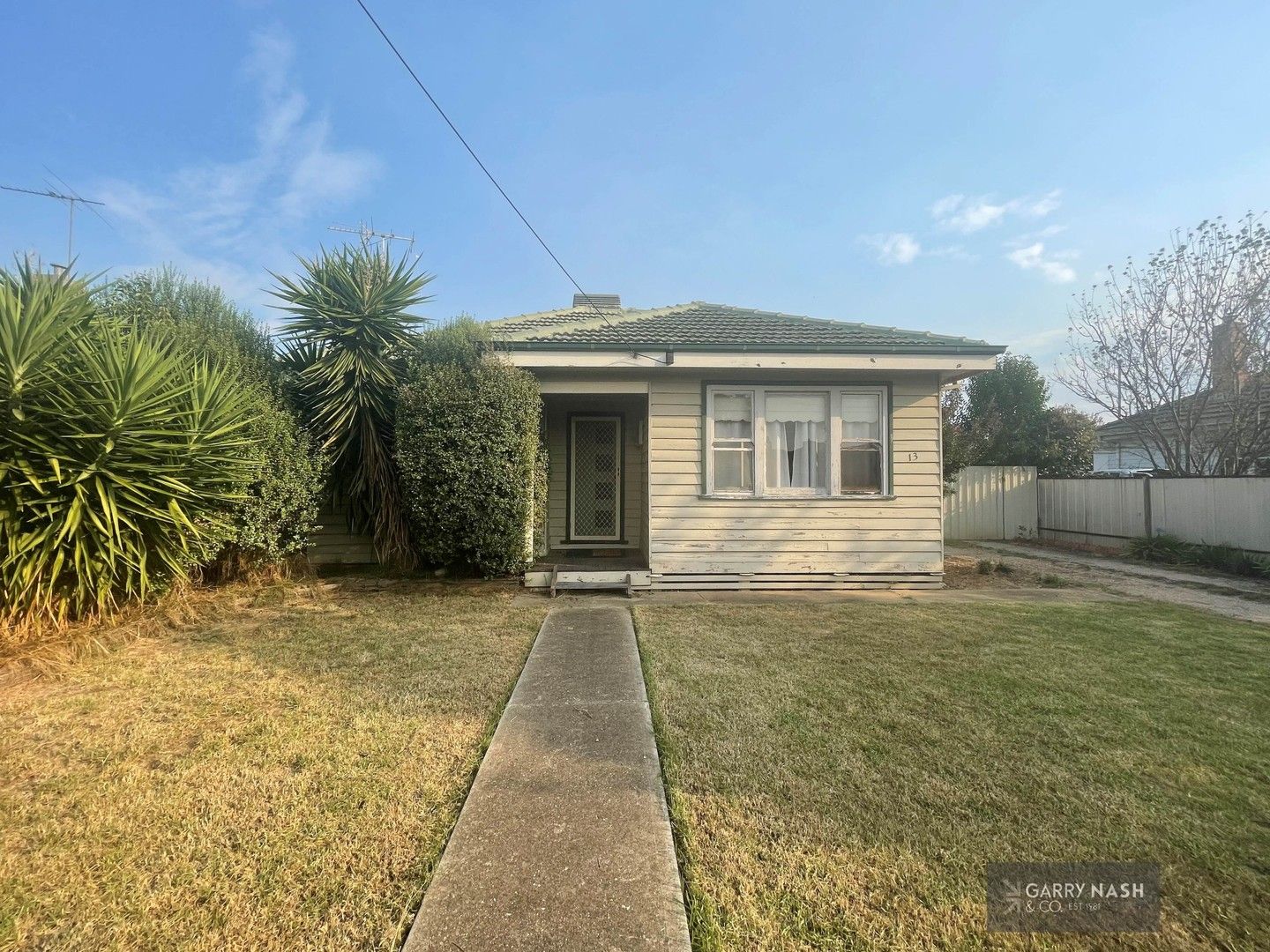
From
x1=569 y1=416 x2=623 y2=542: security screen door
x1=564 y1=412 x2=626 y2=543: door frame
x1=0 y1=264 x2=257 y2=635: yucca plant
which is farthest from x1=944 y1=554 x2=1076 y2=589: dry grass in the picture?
x1=0 y1=264 x2=257 y2=635: yucca plant

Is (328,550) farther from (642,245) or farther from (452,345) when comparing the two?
(642,245)

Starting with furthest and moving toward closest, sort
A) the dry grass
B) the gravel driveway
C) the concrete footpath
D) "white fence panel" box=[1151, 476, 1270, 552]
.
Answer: "white fence panel" box=[1151, 476, 1270, 552] → the dry grass → the gravel driveway → the concrete footpath

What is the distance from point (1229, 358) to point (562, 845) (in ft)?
56.1

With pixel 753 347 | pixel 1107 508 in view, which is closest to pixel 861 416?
pixel 753 347

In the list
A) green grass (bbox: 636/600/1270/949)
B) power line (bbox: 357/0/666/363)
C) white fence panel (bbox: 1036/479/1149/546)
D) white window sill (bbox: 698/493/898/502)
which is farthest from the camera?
white fence panel (bbox: 1036/479/1149/546)

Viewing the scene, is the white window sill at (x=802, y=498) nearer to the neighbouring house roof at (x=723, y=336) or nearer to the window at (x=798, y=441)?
the window at (x=798, y=441)

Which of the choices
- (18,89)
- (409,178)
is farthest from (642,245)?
(18,89)

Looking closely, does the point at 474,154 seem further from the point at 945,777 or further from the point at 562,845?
the point at 945,777

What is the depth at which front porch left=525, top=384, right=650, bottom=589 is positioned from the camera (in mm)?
9523

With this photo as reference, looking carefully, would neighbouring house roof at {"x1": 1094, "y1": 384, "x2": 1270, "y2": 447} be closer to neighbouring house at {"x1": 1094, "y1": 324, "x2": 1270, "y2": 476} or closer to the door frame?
neighbouring house at {"x1": 1094, "y1": 324, "x2": 1270, "y2": 476}

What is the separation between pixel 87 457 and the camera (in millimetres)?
4473

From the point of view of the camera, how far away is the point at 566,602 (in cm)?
689

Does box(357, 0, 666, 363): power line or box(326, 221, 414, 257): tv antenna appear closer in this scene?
box(357, 0, 666, 363): power line

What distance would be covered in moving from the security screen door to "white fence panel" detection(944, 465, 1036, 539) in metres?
10.2
